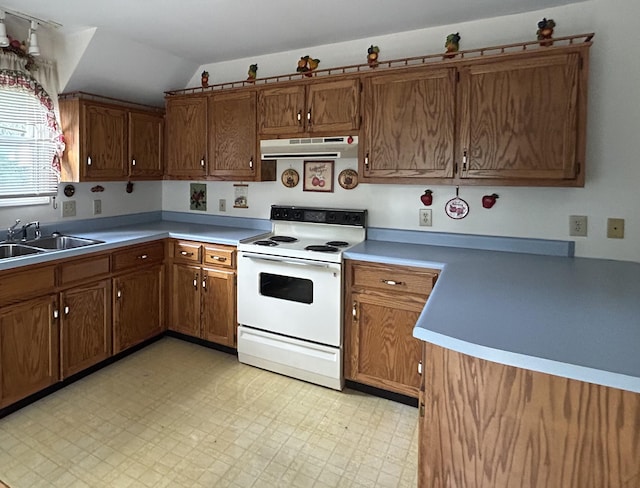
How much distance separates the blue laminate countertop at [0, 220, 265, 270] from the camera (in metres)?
2.55

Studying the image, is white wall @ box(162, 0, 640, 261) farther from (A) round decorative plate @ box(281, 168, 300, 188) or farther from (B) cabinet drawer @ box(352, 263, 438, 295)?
(B) cabinet drawer @ box(352, 263, 438, 295)

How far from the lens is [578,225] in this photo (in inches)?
95.0

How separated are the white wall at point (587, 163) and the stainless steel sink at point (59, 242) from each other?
1845 millimetres

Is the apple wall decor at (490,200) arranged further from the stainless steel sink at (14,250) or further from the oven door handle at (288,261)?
the stainless steel sink at (14,250)

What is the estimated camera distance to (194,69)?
3.60 metres

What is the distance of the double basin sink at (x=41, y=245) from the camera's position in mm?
2636

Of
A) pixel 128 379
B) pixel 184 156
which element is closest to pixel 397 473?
pixel 128 379

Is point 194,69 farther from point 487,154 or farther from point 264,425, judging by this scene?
point 264,425

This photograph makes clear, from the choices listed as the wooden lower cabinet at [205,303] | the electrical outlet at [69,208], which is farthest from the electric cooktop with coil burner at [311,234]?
the electrical outlet at [69,208]

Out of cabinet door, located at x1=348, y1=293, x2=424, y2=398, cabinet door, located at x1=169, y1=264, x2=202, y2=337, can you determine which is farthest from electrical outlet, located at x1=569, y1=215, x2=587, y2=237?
cabinet door, located at x1=169, y1=264, x2=202, y2=337

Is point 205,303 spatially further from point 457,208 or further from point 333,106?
point 457,208

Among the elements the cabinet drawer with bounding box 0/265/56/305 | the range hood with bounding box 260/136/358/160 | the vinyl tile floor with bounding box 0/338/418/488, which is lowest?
the vinyl tile floor with bounding box 0/338/418/488

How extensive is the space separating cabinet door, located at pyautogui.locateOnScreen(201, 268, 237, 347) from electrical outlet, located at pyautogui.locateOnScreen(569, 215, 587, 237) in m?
2.20

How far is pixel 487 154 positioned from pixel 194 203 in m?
2.55
